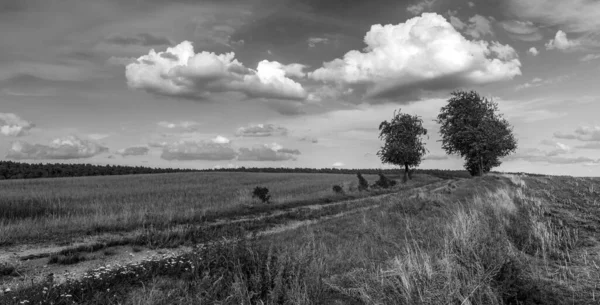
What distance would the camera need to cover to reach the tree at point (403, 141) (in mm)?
57312

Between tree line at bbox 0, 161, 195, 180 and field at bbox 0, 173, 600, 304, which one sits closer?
field at bbox 0, 173, 600, 304

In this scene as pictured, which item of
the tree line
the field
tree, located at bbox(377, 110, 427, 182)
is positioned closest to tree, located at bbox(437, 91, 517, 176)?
tree, located at bbox(377, 110, 427, 182)

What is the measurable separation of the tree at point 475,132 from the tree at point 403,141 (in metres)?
4.46

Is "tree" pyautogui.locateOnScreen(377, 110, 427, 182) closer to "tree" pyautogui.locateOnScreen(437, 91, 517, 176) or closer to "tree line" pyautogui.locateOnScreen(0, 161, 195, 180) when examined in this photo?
"tree" pyautogui.locateOnScreen(437, 91, 517, 176)

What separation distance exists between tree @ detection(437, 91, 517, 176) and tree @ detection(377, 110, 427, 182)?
4463 mm

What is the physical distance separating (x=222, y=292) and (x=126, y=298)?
1844 mm

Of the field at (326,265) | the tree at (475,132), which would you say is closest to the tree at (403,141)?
the tree at (475,132)

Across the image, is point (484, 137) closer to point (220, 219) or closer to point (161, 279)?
point (220, 219)

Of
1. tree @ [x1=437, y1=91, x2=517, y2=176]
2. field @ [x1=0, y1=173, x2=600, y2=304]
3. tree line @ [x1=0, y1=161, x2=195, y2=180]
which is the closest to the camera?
field @ [x1=0, y1=173, x2=600, y2=304]

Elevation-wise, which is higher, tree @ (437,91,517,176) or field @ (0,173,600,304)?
tree @ (437,91,517,176)

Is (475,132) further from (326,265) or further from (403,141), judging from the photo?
(326,265)

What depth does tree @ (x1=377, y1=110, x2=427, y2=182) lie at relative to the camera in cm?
5731

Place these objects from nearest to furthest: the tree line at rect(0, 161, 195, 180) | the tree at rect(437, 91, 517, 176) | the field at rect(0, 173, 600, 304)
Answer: the field at rect(0, 173, 600, 304) < the tree at rect(437, 91, 517, 176) < the tree line at rect(0, 161, 195, 180)

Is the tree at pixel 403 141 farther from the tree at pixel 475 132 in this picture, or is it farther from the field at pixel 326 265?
the field at pixel 326 265
